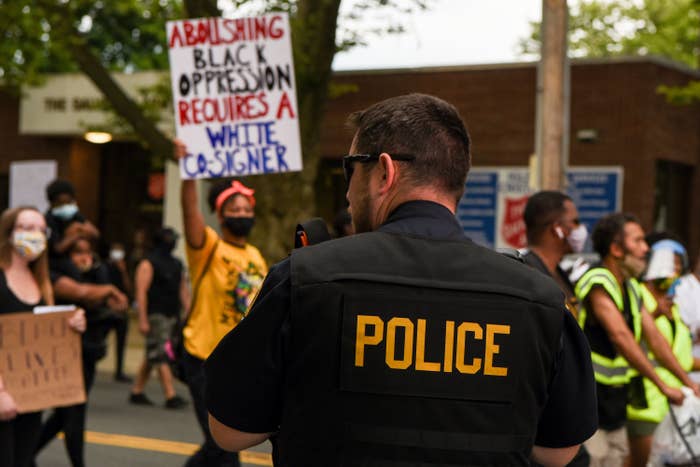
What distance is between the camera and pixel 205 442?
593cm

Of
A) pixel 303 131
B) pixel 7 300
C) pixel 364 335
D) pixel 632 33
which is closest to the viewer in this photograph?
pixel 364 335

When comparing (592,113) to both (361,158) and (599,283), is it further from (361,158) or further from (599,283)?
(361,158)

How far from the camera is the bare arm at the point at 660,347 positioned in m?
6.49

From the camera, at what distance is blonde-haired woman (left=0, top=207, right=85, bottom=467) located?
605 centimetres

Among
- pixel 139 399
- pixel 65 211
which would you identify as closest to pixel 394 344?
pixel 65 211

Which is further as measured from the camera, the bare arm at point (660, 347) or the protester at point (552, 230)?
the bare arm at point (660, 347)

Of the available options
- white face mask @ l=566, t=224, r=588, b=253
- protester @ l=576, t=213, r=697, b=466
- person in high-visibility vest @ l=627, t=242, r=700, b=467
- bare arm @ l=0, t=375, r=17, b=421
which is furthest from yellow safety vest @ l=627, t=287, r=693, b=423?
bare arm @ l=0, t=375, r=17, b=421

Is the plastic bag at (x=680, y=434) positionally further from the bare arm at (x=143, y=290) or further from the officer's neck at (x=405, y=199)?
the bare arm at (x=143, y=290)

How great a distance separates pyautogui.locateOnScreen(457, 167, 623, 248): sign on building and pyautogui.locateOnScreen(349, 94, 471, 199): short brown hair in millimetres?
12938

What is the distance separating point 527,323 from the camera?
2574mm

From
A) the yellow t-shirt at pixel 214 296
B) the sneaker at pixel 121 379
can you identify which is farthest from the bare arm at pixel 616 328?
the sneaker at pixel 121 379

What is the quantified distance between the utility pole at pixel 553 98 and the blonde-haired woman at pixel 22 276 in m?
5.49

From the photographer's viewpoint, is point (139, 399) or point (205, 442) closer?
point (205, 442)

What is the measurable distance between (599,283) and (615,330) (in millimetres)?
259
